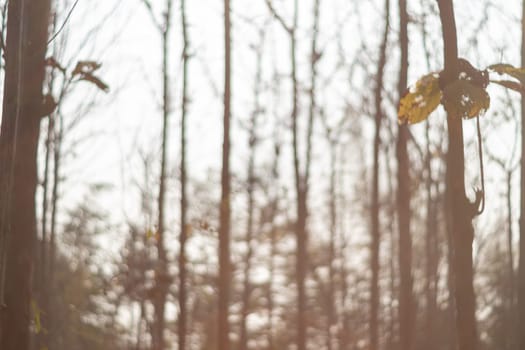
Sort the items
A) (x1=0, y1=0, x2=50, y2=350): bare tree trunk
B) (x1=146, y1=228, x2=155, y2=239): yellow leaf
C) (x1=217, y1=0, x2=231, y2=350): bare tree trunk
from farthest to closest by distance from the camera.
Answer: (x1=217, y1=0, x2=231, y2=350): bare tree trunk, (x1=146, y1=228, x2=155, y2=239): yellow leaf, (x1=0, y1=0, x2=50, y2=350): bare tree trunk

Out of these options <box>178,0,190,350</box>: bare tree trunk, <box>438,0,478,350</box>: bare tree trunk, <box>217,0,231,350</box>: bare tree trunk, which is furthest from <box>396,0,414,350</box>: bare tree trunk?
<box>438,0,478,350</box>: bare tree trunk

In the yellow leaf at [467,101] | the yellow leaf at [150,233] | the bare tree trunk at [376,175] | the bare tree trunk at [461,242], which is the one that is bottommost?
the bare tree trunk at [461,242]

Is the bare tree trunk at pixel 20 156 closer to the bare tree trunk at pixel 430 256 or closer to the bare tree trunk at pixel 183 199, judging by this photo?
the bare tree trunk at pixel 183 199

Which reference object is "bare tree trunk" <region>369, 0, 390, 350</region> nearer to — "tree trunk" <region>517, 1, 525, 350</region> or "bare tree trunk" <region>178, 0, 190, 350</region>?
"tree trunk" <region>517, 1, 525, 350</region>

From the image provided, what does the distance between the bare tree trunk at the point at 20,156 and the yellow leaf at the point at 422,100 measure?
3.00 metres

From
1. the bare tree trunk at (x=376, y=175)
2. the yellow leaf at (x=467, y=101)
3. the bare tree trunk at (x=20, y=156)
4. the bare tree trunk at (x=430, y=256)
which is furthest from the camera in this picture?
the bare tree trunk at (x=430, y=256)

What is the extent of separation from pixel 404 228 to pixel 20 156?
595 cm

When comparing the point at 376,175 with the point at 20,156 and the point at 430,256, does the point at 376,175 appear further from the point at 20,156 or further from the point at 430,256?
A: the point at 20,156

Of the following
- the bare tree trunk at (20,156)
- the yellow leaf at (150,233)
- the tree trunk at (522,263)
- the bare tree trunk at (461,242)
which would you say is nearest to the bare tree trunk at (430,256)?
the tree trunk at (522,263)

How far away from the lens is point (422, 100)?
17.3ft

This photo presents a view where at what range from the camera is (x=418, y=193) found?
21.1m

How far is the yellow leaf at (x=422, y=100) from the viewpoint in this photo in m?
5.24

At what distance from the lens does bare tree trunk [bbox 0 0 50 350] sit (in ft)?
20.0

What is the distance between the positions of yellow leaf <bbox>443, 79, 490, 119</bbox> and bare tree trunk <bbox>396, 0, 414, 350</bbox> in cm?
579
